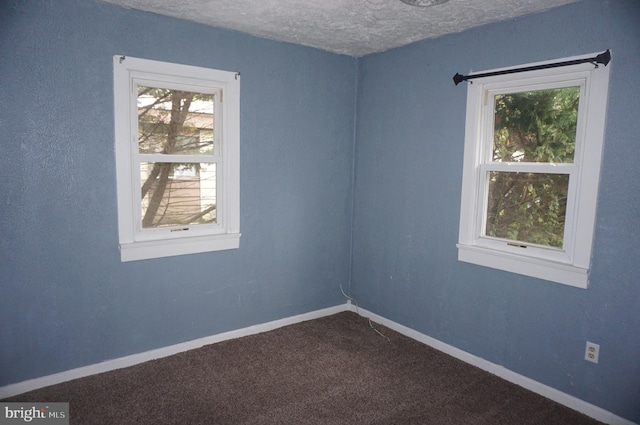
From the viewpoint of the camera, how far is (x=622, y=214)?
2.38 metres

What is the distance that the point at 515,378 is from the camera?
2.91 metres

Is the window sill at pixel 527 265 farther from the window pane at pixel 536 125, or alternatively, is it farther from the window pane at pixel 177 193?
the window pane at pixel 177 193

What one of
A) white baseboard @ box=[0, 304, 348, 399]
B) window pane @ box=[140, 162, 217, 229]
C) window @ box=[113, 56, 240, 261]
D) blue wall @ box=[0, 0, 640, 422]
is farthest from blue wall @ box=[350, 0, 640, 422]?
window pane @ box=[140, 162, 217, 229]

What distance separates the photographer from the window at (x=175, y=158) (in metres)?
2.89

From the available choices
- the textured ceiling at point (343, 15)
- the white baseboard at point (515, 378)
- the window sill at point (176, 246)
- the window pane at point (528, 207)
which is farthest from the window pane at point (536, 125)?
the window sill at point (176, 246)

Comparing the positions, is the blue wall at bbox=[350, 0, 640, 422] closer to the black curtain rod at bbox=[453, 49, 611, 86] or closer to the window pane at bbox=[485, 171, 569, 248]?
the black curtain rod at bbox=[453, 49, 611, 86]

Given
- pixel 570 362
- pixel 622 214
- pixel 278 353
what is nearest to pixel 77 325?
pixel 278 353

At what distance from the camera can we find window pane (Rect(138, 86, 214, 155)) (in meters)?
3.00

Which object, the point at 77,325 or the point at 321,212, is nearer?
the point at 77,325

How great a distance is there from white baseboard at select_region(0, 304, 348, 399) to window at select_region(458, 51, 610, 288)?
5.42ft

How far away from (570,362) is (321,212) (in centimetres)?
228

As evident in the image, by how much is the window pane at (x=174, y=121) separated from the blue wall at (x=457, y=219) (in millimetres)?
1521

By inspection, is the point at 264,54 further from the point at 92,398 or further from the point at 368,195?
the point at 92,398

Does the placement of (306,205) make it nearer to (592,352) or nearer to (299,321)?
(299,321)
